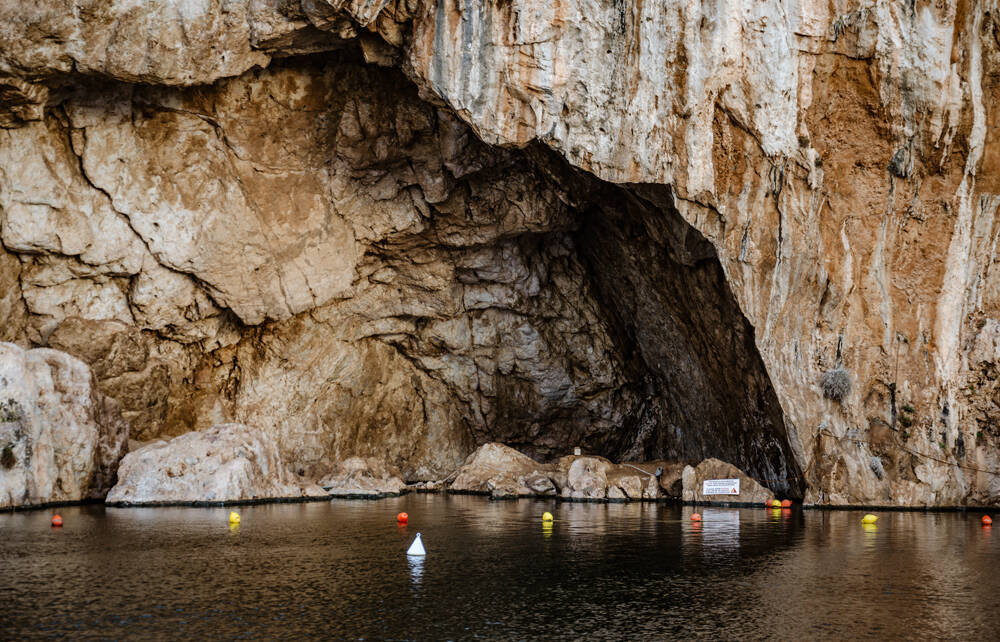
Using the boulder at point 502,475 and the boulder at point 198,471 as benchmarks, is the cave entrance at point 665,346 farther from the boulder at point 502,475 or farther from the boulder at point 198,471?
the boulder at point 198,471

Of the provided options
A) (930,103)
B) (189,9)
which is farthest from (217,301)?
(930,103)

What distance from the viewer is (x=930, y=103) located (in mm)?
27078

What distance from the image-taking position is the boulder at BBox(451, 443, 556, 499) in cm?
3325

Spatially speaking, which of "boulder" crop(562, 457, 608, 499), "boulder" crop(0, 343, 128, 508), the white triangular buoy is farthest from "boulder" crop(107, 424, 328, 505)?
the white triangular buoy

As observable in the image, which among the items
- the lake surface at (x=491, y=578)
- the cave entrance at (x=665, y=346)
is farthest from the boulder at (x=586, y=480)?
the lake surface at (x=491, y=578)

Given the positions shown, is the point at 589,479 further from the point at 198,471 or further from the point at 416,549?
the point at 416,549

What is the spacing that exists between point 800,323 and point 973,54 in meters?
8.76

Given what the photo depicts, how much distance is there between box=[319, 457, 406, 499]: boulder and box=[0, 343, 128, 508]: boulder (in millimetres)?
7030

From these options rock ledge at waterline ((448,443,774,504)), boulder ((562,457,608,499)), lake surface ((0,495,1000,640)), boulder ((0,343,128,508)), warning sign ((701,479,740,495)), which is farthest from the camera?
boulder ((562,457,608,499))

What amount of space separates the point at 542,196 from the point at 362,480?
11.5 meters

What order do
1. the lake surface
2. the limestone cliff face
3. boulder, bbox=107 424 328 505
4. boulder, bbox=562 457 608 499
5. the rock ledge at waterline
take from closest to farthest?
the lake surface, the limestone cliff face, boulder, bbox=107 424 328 505, the rock ledge at waterline, boulder, bbox=562 457 608 499

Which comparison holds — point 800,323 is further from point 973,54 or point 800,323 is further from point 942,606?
point 942,606

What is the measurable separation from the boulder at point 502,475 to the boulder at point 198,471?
7.56 metres

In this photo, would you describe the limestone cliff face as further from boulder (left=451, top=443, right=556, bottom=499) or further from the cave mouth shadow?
boulder (left=451, top=443, right=556, bottom=499)
